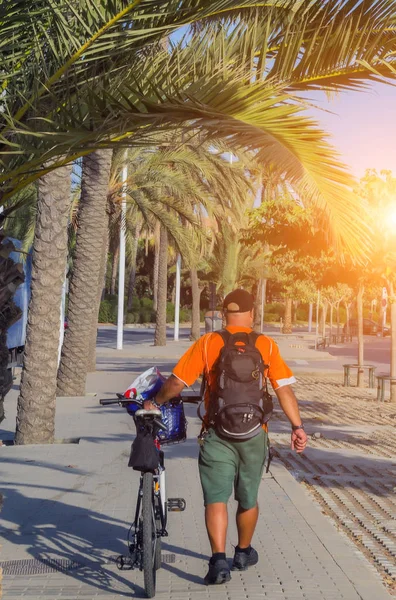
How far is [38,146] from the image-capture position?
5676 millimetres

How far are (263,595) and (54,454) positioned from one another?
5.59 meters

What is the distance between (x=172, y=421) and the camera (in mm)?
5734

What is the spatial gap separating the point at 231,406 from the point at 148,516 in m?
0.77

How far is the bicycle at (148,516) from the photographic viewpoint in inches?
208

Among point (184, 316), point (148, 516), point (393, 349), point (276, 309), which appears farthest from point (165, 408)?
point (276, 309)

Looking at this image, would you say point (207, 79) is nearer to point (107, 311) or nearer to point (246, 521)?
point (246, 521)

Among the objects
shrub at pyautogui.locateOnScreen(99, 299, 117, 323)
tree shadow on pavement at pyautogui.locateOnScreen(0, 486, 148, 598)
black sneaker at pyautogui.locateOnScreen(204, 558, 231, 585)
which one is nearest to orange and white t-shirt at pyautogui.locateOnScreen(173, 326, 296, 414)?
black sneaker at pyautogui.locateOnScreen(204, 558, 231, 585)

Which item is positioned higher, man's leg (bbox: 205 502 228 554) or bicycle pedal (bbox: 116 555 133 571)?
man's leg (bbox: 205 502 228 554)

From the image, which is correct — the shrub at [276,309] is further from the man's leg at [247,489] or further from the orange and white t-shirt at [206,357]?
the orange and white t-shirt at [206,357]

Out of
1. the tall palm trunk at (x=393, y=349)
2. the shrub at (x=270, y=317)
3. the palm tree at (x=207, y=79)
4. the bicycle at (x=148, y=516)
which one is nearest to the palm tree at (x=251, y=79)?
the palm tree at (x=207, y=79)

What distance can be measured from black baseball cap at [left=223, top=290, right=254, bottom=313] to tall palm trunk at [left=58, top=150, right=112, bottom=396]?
37.1 ft

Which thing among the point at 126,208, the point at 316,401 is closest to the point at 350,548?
the point at 316,401

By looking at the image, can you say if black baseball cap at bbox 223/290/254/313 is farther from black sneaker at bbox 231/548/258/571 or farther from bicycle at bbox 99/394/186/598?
black sneaker at bbox 231/548/258/571

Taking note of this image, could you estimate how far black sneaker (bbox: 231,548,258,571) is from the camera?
19.4 ft
